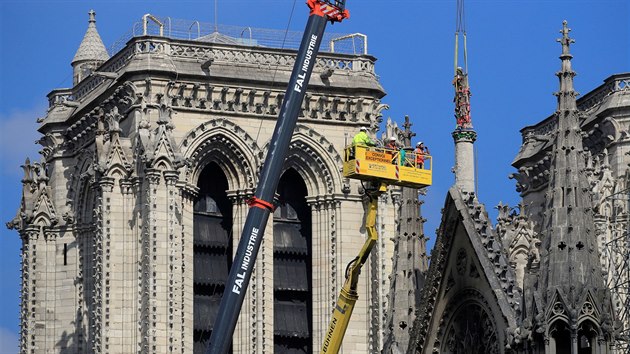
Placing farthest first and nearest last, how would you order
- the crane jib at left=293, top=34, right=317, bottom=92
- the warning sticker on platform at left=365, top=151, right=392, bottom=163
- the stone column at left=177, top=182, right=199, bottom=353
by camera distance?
the stone column at left=177, top=182, right=199, bottom=353 < the crane jib at left=293, top=34, right=317, bottom=92 < the warning sticker on platform at left=365, top=151, right=392, bottom=163

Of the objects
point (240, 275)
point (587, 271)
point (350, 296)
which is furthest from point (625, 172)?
point (587, 271)

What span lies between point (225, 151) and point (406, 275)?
27112 mm

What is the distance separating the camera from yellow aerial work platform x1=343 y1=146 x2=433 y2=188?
233 feet

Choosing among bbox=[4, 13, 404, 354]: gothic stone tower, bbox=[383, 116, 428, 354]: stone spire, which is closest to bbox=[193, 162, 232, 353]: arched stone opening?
bbox=[4, 13, 404, 354]: gothic stone tower

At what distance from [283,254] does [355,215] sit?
2.81m

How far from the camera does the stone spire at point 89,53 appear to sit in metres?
99.9

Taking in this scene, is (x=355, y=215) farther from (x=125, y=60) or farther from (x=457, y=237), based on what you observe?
(x=457, y=237)

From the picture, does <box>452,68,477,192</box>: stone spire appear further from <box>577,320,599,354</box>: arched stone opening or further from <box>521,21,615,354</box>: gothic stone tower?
<box>577,320,599,354</box>: arched stone opening

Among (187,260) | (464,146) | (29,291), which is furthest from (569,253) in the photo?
(29,291)

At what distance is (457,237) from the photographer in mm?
66188

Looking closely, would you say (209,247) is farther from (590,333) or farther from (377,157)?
(590,333)

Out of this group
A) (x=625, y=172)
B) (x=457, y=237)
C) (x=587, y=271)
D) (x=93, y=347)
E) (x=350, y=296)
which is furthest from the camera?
(x=93, y=347)

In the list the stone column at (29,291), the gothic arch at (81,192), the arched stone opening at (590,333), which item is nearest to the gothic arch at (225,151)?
the gothic arch at (81,192)

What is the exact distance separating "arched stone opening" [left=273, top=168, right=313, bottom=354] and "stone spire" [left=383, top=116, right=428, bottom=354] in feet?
88.3
